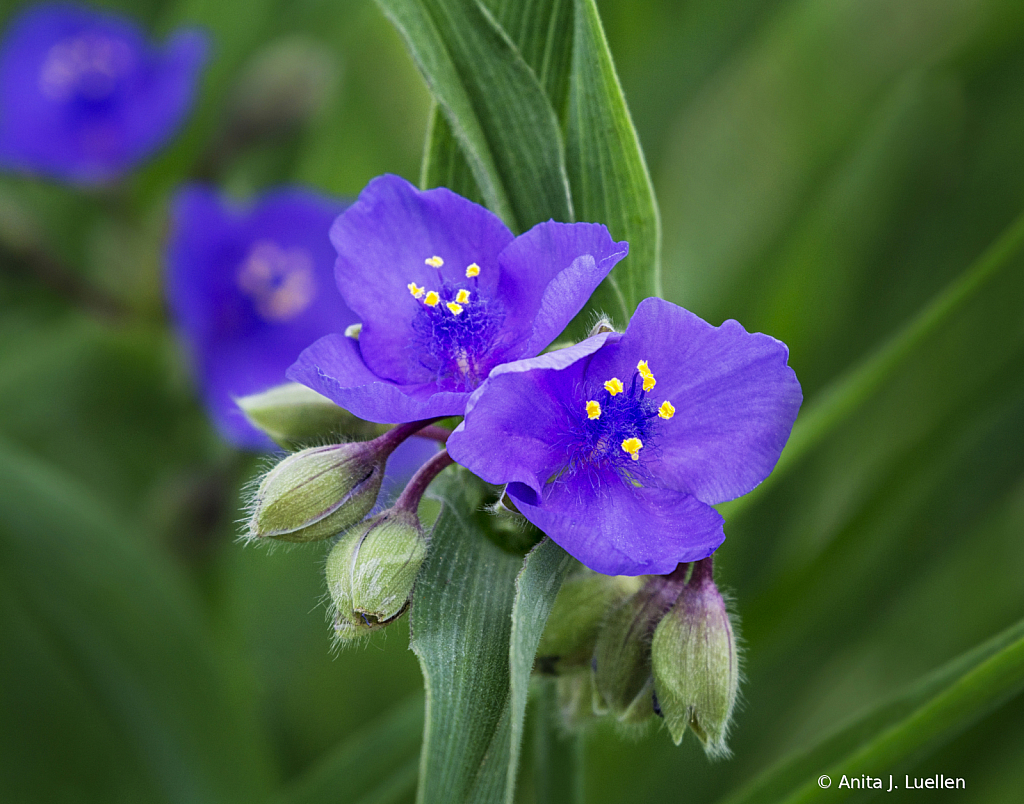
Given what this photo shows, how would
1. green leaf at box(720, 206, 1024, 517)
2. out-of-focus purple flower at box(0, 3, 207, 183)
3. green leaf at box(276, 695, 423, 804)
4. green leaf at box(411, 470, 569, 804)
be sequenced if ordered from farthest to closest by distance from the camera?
out-of-focus purple flower at box(0, 3, 207, 183) → green leaf at box(276, 695, 423, 804) → green leaf at box(720, 206, 1024, 517) → green leaf at box(411, 470, 569, 804)

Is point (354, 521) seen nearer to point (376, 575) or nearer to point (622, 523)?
point (376, 575)

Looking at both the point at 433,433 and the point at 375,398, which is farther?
the point at 433,433

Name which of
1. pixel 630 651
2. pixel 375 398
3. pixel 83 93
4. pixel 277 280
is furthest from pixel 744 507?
pixel 83 93

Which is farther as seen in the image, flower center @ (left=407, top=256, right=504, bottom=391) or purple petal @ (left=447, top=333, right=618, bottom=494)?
flower center @ (left=407, top=256, right=504, bottom=391)

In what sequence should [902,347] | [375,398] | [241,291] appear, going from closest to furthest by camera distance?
[375,398]
[902,347]
[241,291]

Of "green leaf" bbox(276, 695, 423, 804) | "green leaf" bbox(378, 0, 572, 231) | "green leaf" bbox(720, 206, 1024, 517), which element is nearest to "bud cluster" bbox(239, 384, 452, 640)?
"green leaf" bbox(378, 0, 572, 231)

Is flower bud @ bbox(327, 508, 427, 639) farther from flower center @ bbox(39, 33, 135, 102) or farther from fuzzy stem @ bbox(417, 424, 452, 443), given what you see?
flower center @ bbox(39, 33, 135, 102)

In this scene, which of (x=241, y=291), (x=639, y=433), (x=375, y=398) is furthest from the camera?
(x=241, y=291)

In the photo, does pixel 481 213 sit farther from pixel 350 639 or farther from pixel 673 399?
pixel 350 639
